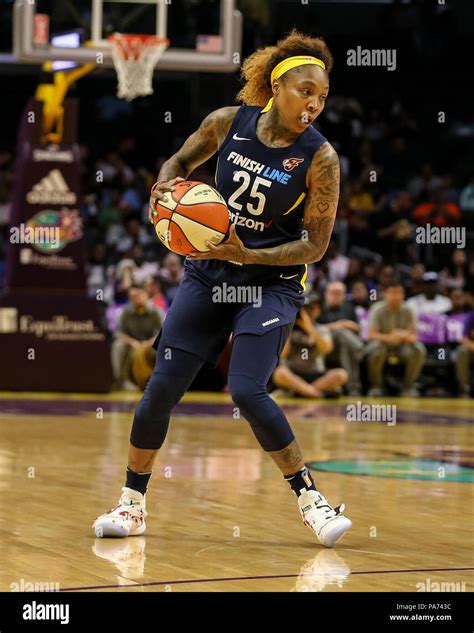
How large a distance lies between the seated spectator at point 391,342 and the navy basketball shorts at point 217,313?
417 inches

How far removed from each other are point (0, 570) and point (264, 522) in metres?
1.81

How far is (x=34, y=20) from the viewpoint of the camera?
14.3 metres

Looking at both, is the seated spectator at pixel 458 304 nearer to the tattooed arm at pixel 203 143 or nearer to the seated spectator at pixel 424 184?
the seated spectator at pixel 424 184

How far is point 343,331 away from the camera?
16.0m

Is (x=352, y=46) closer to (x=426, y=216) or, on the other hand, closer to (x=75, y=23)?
(x=426, y=216)

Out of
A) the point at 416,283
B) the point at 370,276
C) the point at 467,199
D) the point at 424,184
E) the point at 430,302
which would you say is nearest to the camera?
the point at 430,302

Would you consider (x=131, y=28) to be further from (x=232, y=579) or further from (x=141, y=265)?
(x=232, y=579)

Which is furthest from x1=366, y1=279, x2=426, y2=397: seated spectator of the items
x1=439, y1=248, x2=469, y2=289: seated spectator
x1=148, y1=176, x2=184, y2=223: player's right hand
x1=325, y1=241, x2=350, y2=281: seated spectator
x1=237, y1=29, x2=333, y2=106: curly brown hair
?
x1=148, y1=176, x2=184, y2=223: player's right hand

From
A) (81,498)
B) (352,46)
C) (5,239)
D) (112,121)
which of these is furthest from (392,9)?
(81,498)

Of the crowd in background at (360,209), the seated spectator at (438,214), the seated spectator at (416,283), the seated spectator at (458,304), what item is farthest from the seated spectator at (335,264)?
the seated spectator at (458,304)

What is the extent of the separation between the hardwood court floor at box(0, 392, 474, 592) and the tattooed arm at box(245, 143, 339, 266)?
134 centimetres

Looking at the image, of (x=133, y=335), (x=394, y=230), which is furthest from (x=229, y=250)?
(x=394, y=230)

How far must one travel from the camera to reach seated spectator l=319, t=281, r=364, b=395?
629 inches

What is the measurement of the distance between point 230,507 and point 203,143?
2047 millimetres
